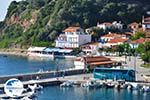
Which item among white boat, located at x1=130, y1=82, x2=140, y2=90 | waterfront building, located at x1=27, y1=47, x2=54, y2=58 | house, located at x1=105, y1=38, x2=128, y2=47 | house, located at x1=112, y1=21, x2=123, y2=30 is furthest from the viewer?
house, located at x1=112, y1=21, x2=123, y2=30

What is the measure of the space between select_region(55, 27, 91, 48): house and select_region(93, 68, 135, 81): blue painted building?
31302 mm

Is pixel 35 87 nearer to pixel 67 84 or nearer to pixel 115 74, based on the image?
pixel 67 84

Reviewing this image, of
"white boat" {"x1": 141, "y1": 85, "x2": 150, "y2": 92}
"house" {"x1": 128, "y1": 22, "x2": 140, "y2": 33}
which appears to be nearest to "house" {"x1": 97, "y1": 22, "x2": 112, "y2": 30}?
"house" {"x1": 128, "y1": 22, "x2": 140, "y2": 33}

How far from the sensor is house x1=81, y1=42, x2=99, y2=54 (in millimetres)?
75200

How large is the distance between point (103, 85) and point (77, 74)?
20.5 ft

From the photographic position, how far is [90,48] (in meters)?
76.5

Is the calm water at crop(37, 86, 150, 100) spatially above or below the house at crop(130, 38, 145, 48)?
below

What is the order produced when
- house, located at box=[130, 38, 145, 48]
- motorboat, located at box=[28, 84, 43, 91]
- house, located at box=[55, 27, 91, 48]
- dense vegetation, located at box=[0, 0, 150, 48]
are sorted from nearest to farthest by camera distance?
1. motorboat, located at box=[28, 84, 43, 91]
2. house, located at box=[130, 38, 145, 48]
3. house, located at box=[55, 27, 91, 48]
4. dense vegetation, located at box=[0, 0, 150, 48]

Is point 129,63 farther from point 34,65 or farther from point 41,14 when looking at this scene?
point 41,14

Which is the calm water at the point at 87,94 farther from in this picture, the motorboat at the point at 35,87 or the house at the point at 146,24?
the house at the point at 146,24

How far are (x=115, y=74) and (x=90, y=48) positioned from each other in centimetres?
2952

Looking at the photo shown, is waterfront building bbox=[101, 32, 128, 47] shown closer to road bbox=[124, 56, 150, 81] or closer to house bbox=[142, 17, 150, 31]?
house bbox=[142, 17, 150, 31]

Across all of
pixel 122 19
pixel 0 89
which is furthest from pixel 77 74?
pixel 122 19

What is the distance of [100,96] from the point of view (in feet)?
136
